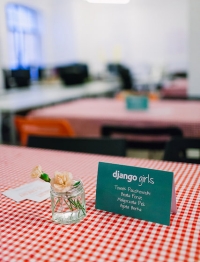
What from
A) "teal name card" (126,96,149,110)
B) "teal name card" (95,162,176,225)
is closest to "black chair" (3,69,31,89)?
"teal name card" (126,96,149,110)

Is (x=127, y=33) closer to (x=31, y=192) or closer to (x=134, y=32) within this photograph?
(x=134, y=32)

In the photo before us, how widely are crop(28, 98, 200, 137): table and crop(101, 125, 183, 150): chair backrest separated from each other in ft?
0.43

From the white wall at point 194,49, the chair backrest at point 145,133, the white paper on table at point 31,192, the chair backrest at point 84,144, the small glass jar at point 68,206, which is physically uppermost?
the white wall at point 194,49

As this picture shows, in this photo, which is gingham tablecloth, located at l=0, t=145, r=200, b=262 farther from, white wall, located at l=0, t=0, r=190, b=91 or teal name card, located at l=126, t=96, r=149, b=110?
white wall, located at l=0, t=0, r=190, b=91

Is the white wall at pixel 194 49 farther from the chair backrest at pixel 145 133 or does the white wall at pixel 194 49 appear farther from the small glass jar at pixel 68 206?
the small glass jar at pixel 68 206

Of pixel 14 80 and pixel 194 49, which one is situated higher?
pixel 194 49

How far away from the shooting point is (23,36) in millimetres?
7766

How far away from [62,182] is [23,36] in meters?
7.28

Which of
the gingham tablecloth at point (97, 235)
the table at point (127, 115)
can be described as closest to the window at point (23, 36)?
the table at point (127, 115)

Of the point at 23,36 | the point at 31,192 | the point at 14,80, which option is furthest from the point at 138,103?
the point at 23,36

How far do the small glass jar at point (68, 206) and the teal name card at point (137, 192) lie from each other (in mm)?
88

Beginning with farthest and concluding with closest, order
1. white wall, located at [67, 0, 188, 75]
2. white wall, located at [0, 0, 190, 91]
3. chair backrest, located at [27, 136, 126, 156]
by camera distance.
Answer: white wall, located at [67, 0, 188, 75] → white wall, located at [0, 0, 190, 91] → chair backrest, located at [27, 136, 126, 156]

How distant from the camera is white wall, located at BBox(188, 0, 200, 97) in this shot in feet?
11.5

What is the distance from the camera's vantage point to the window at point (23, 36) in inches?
283
